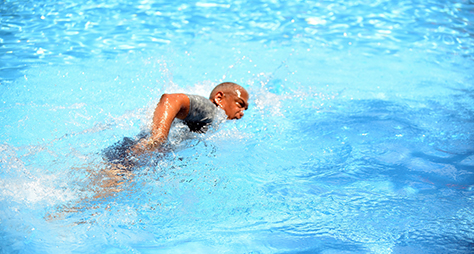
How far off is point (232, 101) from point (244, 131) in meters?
0.62

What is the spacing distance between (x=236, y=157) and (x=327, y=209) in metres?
1.07

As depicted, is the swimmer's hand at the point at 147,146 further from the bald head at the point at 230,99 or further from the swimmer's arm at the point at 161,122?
the bald head at the point at 230,99

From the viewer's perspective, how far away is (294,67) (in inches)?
239

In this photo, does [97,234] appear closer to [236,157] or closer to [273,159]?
[236,157]

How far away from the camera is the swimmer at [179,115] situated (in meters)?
2.74

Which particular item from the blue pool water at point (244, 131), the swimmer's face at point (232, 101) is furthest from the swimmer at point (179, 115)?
the blue pool water at point (244, 131)

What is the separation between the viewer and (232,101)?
146 inches

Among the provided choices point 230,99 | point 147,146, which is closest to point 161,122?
point 147,146

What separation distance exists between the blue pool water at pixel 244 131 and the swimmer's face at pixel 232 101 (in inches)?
8.2

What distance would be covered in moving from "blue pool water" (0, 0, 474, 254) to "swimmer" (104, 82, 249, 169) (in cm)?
17

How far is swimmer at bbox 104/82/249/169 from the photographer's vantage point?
2744 millimetres

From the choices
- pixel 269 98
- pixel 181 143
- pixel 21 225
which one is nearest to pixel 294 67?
pixel 269 98

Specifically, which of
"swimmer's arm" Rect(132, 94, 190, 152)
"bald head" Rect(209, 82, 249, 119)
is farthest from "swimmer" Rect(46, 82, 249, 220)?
"bald head" Rect(209, 82, 249, 119)

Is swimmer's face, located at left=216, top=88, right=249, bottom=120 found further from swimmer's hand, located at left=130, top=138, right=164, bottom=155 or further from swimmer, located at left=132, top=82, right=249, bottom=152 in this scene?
swimmer's hand, located at left=130, top=138, right=164, bottom=155
